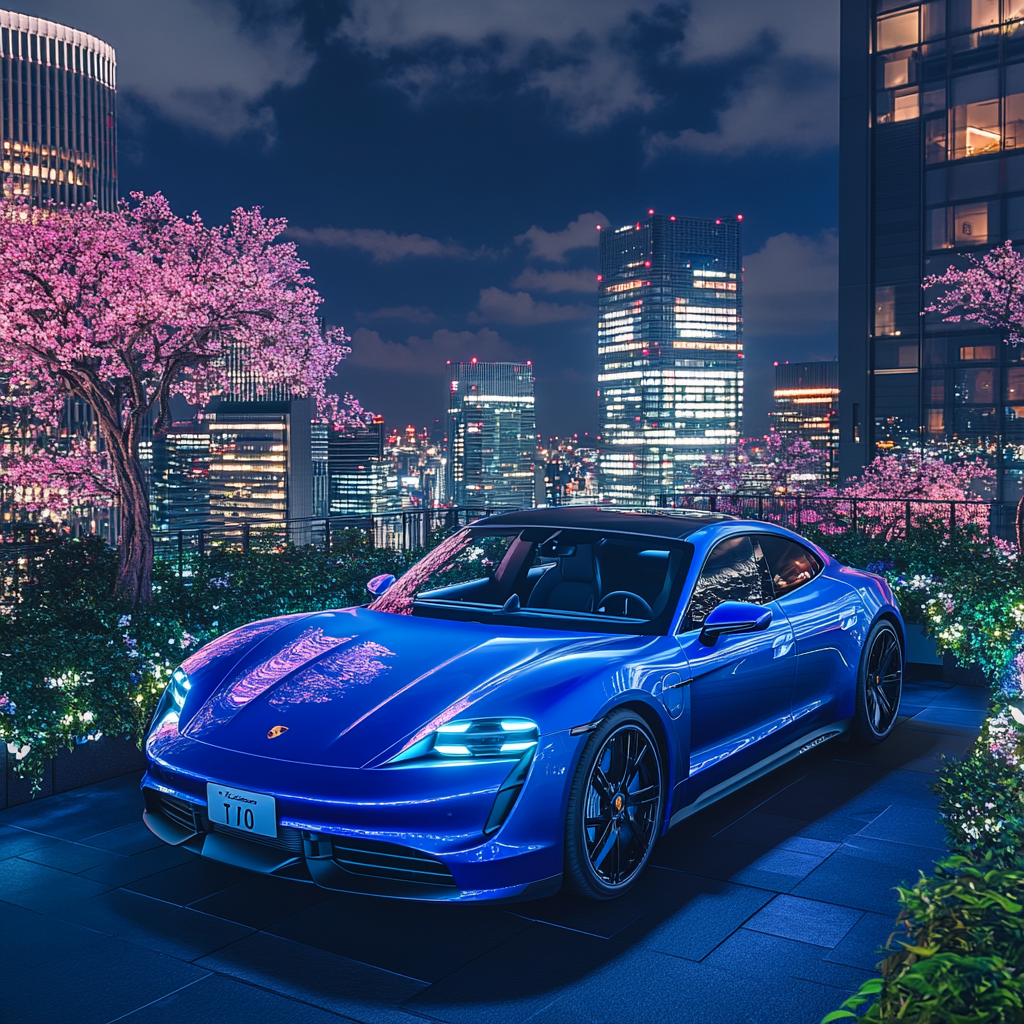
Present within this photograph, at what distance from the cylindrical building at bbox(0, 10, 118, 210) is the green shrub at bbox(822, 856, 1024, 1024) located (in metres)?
126

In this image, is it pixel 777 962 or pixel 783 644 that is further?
pixel 783 644

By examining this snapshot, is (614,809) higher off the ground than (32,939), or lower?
higher

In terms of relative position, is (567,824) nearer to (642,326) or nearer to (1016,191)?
(1016,191)

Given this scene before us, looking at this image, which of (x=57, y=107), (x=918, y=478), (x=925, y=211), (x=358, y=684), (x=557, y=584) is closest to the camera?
(x=358, y=684)

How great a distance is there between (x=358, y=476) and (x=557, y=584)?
516 ft

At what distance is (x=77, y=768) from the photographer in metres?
5.05

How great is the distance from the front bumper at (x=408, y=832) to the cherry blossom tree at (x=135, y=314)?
27.7 ft

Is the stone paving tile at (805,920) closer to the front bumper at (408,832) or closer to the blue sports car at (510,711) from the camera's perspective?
the blue sports car at (510,711)

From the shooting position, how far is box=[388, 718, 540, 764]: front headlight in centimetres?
325

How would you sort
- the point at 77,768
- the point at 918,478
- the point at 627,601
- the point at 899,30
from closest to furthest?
the point at 627,601 → the point at 77,768 → the point at 918,478 → the point at 899,30

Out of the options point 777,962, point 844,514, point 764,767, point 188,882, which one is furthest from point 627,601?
point 844,514

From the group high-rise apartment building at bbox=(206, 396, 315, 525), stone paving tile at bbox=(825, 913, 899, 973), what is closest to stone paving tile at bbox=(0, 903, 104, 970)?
stone paving tile at bbox=(825, 913, 899, 973)

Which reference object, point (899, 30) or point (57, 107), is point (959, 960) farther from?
point (57, 107)

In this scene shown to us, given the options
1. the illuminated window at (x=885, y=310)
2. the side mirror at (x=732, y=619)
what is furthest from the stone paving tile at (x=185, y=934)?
the illuminated window at (x=885, y=310)
